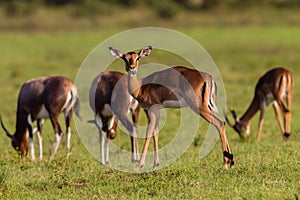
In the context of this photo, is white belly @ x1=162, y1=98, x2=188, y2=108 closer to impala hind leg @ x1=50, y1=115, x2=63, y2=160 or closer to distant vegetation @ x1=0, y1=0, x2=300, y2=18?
impala hind leg @ x1=50, y1=115, x2=63, y2=160

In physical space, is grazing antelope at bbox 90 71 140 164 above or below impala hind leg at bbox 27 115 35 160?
above

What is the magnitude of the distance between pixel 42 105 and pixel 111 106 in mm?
1409

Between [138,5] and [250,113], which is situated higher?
[138,5]

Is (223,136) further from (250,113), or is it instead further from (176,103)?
(250,113)

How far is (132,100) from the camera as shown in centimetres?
1095

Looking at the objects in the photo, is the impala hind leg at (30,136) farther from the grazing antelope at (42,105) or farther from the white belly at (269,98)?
the white belly at (269,98)

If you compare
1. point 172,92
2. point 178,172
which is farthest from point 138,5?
point 178,172

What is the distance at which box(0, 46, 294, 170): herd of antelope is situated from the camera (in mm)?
8914

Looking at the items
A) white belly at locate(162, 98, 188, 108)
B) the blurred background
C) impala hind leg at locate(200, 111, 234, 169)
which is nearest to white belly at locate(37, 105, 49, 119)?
white belly at locate(162, 98, 188, 108)

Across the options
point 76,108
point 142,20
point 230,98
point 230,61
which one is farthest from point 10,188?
point 142,20

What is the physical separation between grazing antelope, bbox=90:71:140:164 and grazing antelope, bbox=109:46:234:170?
1537 millimetres

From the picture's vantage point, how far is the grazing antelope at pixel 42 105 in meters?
11.8

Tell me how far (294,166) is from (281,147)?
2489 millimetres

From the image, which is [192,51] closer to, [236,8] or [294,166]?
[236,8]
